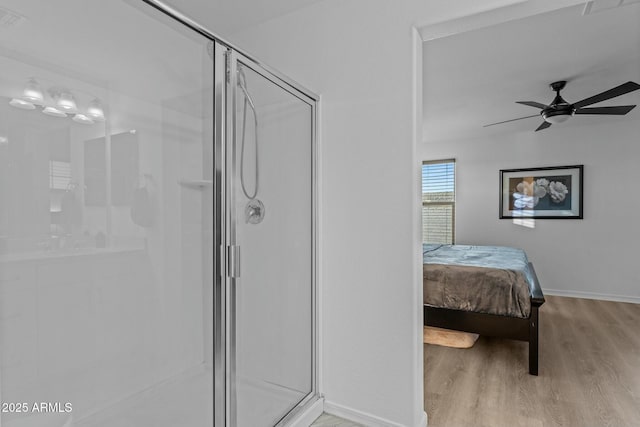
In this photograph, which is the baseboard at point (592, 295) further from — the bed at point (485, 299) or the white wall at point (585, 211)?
the bed at point (485, 299)

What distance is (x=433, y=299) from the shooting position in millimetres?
3119

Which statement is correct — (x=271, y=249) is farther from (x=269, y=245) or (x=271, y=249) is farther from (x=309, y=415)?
(x=309, y=415)

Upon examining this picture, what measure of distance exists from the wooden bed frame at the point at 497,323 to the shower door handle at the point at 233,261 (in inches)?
82.4

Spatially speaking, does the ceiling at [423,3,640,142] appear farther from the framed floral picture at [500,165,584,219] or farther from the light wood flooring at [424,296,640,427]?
the light wood flooring at [424,296,640,427]
